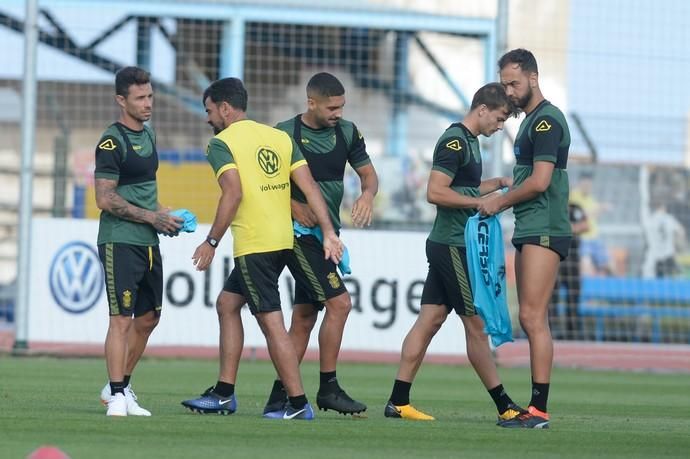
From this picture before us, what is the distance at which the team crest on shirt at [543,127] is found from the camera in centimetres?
872

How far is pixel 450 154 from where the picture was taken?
30.3 ft

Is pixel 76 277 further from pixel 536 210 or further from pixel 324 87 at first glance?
pixel 536 210

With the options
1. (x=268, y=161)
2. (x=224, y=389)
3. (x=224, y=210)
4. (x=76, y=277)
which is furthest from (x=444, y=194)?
(x=76, y=277)

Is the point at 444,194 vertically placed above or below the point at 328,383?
above

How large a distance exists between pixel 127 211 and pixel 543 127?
241 centimetres

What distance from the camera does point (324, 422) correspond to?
8.67 m

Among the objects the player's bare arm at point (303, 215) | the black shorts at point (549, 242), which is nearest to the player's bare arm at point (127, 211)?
the player's bare arm at point (303, 215)

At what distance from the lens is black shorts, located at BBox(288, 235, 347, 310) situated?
9.12 metres

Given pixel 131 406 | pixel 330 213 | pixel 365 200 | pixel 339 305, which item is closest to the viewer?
pixel 131 406

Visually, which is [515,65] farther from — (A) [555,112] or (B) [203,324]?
(B) [203,324]

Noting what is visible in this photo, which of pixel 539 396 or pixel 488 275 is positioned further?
pixel 488 275

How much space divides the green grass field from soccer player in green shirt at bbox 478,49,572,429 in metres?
0.44

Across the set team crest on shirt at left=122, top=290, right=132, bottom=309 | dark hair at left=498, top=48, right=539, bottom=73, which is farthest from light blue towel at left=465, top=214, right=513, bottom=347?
team crest on shirt at left=122, top=290, right=132, bottom=309

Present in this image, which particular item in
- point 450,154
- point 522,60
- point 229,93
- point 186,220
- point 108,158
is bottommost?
point 186,220
